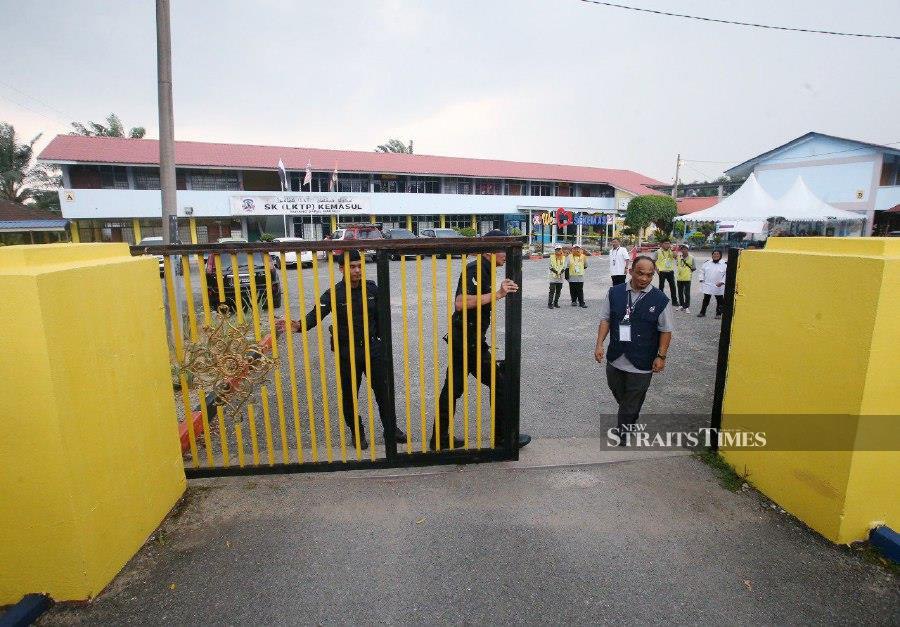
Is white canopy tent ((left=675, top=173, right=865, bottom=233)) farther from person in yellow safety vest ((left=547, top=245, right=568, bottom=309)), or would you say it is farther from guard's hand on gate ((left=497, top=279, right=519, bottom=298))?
guard's hand on gate ((left=497, top=279, right=519, bottom=298))

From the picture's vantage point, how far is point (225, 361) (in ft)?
11.2

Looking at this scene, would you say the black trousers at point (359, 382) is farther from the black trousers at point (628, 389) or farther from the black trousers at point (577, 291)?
the black trousers at point (577, 291)

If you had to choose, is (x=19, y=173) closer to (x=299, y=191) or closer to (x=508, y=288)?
(x=299, y=191)

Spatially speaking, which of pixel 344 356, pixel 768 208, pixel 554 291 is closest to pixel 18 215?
pixel 554 291

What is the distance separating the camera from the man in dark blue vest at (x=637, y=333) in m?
3.81

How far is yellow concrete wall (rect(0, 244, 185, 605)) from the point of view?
7.11 ft

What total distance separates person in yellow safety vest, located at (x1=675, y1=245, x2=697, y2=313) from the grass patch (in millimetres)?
7203

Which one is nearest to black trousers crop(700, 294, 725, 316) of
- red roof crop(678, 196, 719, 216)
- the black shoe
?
the black shoe

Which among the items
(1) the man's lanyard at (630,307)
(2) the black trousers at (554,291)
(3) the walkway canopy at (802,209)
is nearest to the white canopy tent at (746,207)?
(3) the walkway canopy at (802,209)

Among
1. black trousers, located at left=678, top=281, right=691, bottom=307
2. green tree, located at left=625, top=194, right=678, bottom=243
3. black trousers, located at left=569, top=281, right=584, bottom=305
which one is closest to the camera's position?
black trousers, located at left=678, top=281, right=691, bottom=307

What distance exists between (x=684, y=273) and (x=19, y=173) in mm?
Result: 40770

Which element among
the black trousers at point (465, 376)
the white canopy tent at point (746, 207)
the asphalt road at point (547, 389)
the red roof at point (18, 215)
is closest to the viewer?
the black trousers at point (465, 376)

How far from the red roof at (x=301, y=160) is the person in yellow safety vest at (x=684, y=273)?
23.6 meters

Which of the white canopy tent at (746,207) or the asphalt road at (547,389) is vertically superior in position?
the white canopy tent at (746,207)
